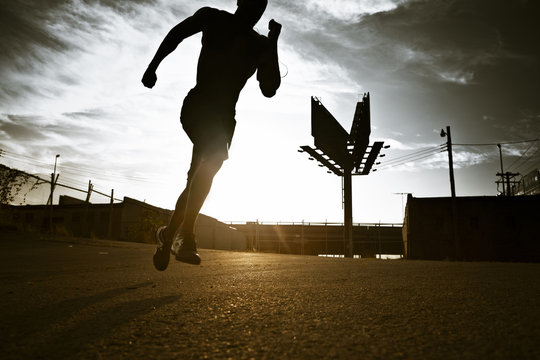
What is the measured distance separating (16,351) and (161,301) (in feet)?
2.09

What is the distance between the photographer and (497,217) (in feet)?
95.7

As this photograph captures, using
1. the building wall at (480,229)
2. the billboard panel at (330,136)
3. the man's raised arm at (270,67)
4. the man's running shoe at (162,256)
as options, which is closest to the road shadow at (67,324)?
the man's running shoe at (162,256)

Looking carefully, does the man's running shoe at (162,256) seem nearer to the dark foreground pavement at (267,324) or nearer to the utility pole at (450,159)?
the dark foreground pavement at (267,324)

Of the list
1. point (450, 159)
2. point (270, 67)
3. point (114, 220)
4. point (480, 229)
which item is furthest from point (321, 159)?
point (114, 220)

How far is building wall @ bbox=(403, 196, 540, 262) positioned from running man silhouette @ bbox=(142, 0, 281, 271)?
96.7 ft

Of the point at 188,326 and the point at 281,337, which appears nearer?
the point at 281,337

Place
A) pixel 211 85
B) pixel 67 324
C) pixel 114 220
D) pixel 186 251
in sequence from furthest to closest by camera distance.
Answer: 1. pixel 114 220
2. pixel 211 85
3. pixel 186 251
4. pixel 67 324

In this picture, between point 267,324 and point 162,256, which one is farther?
point 162,256

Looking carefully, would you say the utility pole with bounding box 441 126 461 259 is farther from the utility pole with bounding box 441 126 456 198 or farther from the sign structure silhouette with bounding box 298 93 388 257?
the sign structure silhouette with bounding box 298 93 388 257

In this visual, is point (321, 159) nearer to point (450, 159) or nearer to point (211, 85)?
point (450, 159)

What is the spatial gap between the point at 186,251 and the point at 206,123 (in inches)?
31.8

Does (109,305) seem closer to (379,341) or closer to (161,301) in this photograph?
(161,301)

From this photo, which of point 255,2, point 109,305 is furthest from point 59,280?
point 255,2

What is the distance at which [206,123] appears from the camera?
87.7 inches
